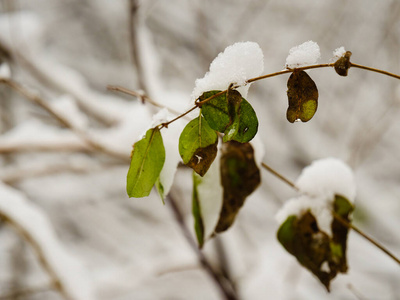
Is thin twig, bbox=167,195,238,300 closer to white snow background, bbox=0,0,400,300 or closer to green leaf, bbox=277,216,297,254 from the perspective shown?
white snow background, bbox=0,0,400,300

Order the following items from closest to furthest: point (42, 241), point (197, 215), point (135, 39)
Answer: point (197, 215) → point (42, 241) → point (135, 39)

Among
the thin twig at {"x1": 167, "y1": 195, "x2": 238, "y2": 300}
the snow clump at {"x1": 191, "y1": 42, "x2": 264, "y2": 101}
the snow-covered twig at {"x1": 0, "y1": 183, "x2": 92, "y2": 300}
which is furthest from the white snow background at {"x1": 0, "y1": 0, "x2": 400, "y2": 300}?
the snow clump at {"x1": 191, "y1": 42, "x2": 264, "y2": 101}

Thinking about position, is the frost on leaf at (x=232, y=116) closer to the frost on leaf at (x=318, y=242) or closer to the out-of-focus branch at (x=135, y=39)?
the frost on leaf at (x=318, y=242)

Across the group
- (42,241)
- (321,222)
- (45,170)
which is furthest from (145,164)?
(45,170)

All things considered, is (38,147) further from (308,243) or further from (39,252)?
(308,243)

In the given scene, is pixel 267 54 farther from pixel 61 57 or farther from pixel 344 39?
pixel 61 57

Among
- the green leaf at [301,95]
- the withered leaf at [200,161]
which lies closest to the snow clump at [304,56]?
the green leaf at [301,95]
